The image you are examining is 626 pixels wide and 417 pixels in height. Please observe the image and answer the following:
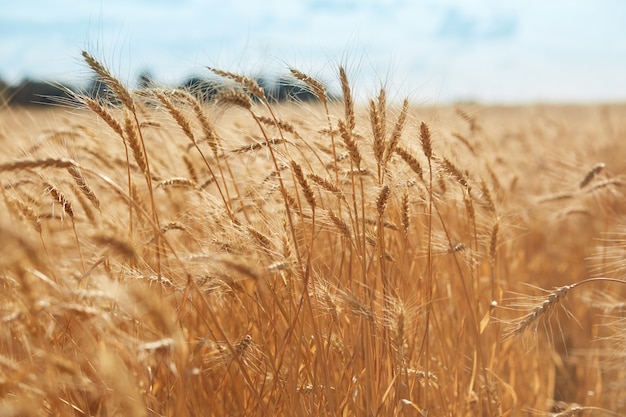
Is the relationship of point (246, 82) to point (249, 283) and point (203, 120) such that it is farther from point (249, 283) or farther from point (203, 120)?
point (249, 283)

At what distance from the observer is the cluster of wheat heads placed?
1379 mm

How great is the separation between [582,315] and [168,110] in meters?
3.42

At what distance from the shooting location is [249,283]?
2.59m

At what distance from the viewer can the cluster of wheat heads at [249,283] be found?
4.52ft

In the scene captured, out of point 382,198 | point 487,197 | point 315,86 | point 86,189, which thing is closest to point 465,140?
point 487,197

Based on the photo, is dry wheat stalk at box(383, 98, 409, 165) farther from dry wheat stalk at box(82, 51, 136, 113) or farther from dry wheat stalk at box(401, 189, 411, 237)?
dry wheat stalk at box(82, 51, 136, 113)

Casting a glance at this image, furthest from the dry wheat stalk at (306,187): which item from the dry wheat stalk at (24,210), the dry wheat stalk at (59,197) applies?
the dry wheat stalk at (24,210)

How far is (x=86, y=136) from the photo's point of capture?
308 centimetres

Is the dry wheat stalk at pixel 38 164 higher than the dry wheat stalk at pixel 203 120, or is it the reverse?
the dry wheat stalk at pixel 203 120

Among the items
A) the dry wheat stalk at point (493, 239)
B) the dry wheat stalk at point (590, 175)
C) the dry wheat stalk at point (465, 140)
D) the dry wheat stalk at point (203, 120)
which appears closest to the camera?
the dry wheat stalk at point (203, 120)

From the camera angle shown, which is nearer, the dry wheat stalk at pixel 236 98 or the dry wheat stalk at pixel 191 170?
the dry wheat stalk at pixel 236 98

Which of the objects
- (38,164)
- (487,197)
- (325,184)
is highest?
(38,164)

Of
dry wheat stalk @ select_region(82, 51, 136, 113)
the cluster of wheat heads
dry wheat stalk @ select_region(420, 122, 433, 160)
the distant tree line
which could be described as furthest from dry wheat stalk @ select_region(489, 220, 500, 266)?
dry wheat stalk @ select_region(82, 51, 136, 113)

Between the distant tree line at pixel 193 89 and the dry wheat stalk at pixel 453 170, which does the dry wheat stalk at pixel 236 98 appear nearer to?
the distant tree line at pixel 193 89
